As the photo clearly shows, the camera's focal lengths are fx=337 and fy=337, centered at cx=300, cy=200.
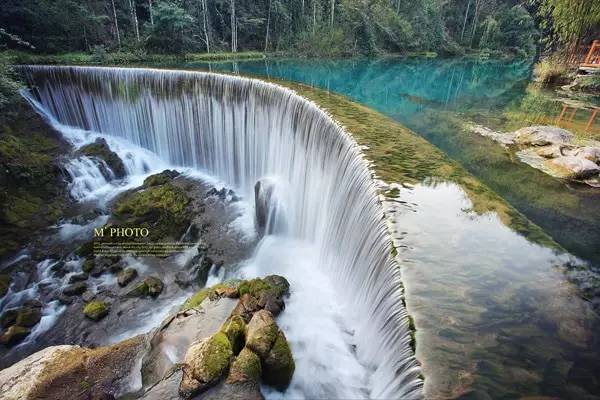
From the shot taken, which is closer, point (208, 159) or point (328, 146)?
point (328, 146)

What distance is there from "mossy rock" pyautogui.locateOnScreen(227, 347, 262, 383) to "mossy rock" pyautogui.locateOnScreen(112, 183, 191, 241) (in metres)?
6.18

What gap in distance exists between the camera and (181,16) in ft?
84.5

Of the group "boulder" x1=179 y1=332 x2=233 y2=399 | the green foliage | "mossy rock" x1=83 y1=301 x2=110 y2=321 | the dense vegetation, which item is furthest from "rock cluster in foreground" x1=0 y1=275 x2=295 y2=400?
the green foliage

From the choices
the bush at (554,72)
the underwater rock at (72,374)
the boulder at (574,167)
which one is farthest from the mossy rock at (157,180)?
the bush at (554,72)

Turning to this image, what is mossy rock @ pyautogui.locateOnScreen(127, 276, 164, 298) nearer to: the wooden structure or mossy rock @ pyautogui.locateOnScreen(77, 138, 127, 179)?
mossy rock @ pyautogui.locateOnScreen(77, 138, 127, 179)

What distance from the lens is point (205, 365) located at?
4.17 m

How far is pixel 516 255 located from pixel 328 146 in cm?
478

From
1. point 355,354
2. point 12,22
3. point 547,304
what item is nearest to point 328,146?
point 355,354

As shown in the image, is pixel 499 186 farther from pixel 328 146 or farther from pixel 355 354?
pixel 355 354

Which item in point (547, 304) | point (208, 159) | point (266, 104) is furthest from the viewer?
point (208, 159)

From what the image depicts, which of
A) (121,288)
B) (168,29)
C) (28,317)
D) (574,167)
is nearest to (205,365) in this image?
(121,288)

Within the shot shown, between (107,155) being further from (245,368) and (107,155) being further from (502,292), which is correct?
(502,292)

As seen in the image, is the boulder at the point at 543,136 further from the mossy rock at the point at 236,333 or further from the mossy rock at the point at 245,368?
the mossy rock at the point at 245,368

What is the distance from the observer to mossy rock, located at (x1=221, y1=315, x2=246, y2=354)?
15.0ft
